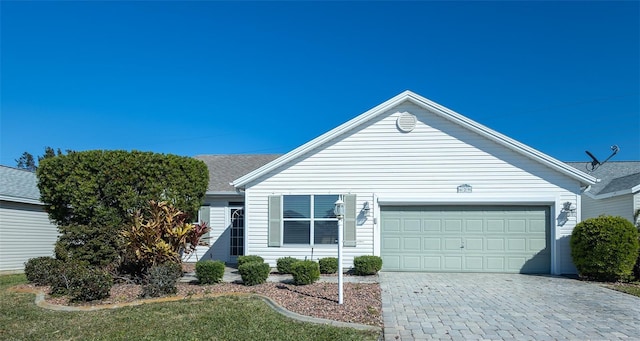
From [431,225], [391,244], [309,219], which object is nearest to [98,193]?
[309,219]

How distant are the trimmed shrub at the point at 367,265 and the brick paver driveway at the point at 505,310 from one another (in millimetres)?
741

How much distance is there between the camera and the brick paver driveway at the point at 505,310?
650 cm

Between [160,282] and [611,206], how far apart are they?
15312 millimetres

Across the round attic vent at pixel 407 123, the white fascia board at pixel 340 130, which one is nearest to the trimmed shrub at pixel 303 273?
the white fascia board at pixel 340 130

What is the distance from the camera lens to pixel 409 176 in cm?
1345

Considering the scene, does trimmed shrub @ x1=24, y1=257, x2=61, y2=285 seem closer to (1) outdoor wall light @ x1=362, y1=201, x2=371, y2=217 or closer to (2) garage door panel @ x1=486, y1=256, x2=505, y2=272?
(1) outdoor wall light @ x1=362, y1=201, x2=371, y2=217

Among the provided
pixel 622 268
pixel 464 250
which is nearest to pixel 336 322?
pixel 464 250

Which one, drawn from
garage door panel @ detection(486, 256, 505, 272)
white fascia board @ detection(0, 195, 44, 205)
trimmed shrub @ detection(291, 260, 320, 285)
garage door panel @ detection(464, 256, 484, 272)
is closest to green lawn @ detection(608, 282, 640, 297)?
garage door panel @ detection(486, 256, 505, 272)

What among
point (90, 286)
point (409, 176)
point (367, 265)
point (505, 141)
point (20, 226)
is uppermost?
point (505, 141)

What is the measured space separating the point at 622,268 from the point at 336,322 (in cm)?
881

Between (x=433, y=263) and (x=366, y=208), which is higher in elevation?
(x=366, y=208)

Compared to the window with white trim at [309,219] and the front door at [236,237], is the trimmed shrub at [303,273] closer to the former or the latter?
the window with white trim at [309,219]

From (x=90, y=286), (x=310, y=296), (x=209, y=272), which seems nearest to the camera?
(x=90, y=286)

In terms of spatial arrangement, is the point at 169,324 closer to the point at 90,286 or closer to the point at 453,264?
the point at 90,286
